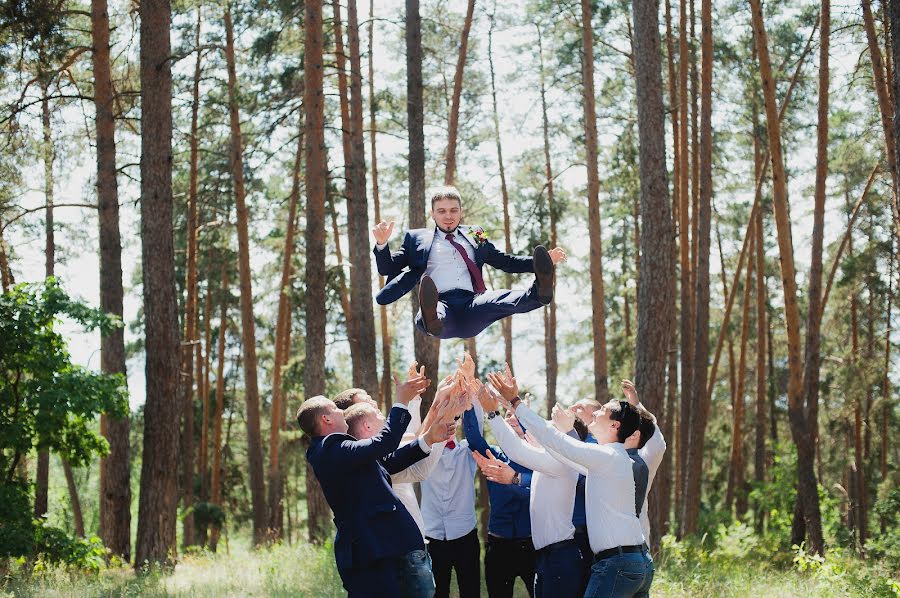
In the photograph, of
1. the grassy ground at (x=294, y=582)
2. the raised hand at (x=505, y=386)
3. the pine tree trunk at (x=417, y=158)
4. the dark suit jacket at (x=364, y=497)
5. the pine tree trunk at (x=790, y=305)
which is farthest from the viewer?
the pine tree trunk at (x=790, y=305)

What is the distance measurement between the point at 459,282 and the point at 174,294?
6.62 m

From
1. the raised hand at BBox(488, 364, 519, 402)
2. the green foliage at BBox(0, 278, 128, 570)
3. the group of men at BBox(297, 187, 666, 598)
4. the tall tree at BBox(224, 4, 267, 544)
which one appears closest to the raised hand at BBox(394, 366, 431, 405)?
the group of men at BBox(297, 187, 666, 598)

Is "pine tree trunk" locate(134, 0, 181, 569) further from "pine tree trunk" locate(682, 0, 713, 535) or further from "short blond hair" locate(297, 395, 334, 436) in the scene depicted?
"pine tree trunk" locate(682, 0, 713, 535)

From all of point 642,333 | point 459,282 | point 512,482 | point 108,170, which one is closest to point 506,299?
point 459,282

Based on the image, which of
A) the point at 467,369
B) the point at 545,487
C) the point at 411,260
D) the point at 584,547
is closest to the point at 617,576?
the point at 584,547

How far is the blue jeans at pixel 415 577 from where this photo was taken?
16.6 ft

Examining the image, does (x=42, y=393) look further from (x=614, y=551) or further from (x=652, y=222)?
(x=614, y=551)

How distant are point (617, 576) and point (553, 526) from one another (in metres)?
0.79

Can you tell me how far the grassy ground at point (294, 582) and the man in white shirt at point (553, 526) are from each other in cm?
330

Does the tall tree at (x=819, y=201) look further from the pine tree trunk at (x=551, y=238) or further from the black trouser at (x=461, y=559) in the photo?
the black trouser at (x=461, y=559)

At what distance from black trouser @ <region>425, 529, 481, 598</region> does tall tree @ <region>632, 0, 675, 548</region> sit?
13.6 ft

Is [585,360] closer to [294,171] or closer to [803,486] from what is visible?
[294,171]

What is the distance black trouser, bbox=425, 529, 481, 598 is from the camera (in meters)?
7.25

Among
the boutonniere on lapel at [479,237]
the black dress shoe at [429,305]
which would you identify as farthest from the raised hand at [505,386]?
the boutonniere on lapel at [479,237]
